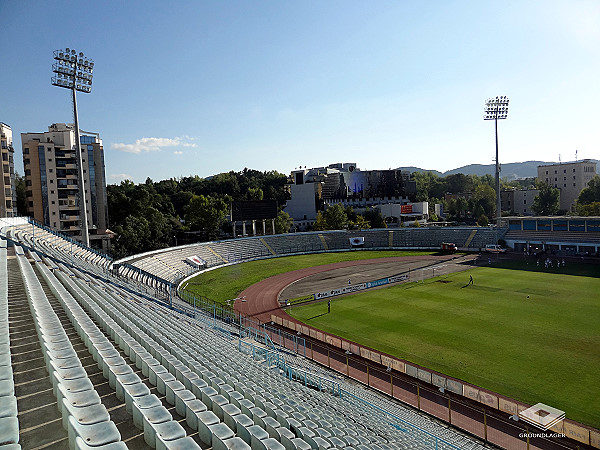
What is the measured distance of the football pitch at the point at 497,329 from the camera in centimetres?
2023

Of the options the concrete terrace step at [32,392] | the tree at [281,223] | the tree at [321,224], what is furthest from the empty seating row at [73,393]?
the tree at [321,224]

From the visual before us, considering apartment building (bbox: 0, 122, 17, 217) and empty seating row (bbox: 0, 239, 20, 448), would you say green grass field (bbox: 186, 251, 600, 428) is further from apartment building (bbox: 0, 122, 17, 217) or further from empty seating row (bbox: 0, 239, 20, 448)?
apartment building (bbox: 0, 122, 17, 217)

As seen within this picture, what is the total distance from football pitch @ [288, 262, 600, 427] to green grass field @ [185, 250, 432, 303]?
1187 cm

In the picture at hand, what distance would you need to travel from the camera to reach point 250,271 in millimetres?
55938

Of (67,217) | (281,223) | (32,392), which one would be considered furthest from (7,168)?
(281,223)

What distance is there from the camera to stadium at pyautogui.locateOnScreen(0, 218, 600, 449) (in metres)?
6.79

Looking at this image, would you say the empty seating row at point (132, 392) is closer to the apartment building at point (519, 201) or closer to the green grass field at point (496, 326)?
the green grass field at point (496, 326)

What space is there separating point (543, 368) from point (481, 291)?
750 inches

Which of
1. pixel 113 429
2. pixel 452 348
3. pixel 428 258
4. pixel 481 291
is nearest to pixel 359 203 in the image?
pixel 428 258

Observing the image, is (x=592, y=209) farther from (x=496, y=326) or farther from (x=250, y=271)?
(x=250, y=271)

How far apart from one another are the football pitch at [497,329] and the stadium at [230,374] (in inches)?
13.9

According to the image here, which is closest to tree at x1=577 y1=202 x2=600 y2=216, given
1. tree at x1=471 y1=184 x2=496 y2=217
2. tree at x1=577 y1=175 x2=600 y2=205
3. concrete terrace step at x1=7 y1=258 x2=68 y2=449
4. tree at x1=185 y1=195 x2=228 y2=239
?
tree at x1=577 y1=175 x2=600 y2=205

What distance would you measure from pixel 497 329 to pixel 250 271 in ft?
115

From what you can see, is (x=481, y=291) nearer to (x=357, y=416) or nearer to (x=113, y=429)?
(x=357, y=416)
